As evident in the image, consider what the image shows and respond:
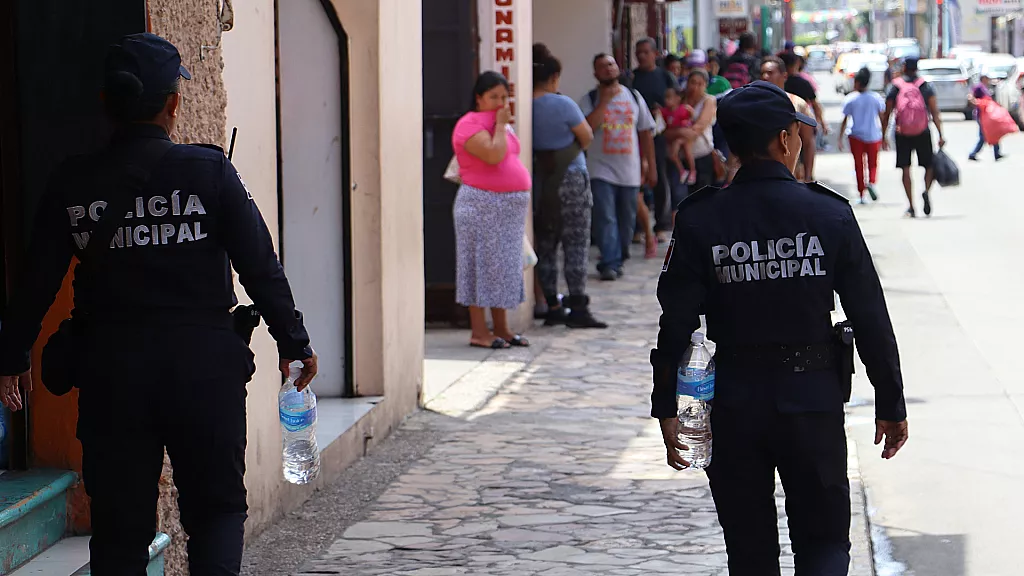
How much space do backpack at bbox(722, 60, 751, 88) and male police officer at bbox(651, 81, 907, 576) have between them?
1501 centimetres

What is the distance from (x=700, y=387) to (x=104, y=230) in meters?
1.54

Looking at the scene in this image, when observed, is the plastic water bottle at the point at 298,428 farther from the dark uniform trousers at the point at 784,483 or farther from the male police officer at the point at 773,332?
the dark uniform trousers at the point at 784,483

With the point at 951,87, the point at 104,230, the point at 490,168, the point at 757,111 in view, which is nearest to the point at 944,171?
the point at 490,168

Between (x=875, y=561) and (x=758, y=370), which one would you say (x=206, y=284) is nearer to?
(x=758, y=370)

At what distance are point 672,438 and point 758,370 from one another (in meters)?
0.31

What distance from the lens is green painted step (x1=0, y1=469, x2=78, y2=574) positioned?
14.1ft

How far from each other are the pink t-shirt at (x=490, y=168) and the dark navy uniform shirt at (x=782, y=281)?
5.69 meters

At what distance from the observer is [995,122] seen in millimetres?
23250

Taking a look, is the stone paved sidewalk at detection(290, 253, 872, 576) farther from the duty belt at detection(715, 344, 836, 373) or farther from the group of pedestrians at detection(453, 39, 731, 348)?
the duty belt at detection(715, 344, 836, 373)

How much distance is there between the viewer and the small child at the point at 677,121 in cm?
1530

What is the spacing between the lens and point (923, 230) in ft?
53.8

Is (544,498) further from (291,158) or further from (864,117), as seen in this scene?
(864,117)

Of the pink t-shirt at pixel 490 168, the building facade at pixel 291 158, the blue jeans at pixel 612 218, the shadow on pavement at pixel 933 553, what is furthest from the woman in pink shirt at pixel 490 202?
the shadow on pavement at pixel 933 553

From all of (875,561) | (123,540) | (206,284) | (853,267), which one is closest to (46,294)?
(206,284)
